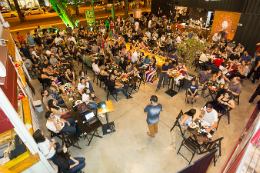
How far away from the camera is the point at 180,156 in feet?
14.6

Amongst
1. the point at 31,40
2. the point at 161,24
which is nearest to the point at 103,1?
the point at 161,24

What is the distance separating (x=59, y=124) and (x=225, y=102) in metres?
5.72

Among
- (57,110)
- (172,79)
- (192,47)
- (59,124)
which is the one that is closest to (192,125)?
(172,79)

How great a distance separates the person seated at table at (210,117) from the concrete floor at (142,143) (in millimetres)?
879

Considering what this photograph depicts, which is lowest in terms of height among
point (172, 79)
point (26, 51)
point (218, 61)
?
point (172, 79)

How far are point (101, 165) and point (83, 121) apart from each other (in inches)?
56.4

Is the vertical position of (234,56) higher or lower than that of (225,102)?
higher

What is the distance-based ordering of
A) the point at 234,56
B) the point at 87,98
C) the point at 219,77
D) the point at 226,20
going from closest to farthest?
the point at 87,98 → the point at 219,77 → the point at 234,56 → the point at 226,20

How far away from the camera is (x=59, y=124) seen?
14.6 feet

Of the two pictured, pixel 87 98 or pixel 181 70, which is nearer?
pixel 87 98

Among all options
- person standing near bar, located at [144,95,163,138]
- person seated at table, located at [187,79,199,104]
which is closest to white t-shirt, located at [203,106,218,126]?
person standing near bar, located at [144,95,163,138]

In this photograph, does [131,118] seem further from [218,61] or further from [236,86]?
[218,61]

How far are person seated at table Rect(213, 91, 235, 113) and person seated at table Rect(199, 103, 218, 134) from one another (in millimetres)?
1102

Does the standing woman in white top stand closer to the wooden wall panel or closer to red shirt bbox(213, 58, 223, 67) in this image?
red shirt bbox(213, 58, 223, 67)
